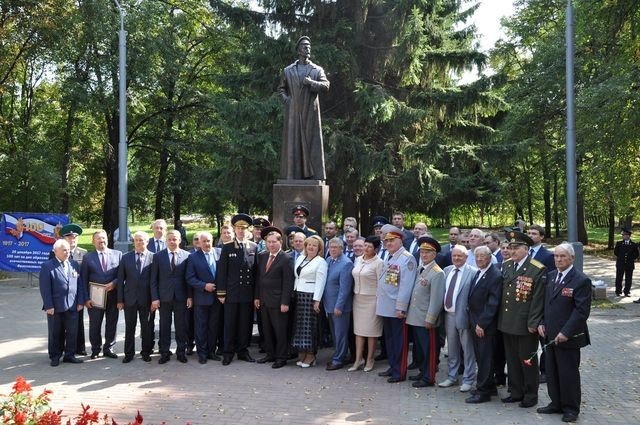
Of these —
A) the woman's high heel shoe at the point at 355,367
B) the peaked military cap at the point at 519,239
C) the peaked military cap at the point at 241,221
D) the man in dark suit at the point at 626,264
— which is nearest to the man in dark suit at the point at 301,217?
the peaked military cap at the point at 241,221

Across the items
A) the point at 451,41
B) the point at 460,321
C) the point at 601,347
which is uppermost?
the point at 451,41

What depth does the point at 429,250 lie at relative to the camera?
24.4 ft

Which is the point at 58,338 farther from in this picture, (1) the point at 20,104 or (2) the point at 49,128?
(1) the point at 20,104

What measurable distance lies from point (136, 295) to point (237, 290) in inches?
58.1

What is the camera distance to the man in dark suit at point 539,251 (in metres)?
7.50

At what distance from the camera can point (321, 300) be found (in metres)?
8.41

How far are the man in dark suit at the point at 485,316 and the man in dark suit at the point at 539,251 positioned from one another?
0.88 meters

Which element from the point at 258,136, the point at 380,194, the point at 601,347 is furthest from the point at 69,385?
the point at 380,194

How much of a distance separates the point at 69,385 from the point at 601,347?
318 inches

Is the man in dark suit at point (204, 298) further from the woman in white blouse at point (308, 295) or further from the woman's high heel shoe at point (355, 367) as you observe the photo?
the woman's high heel shoe at point (355, 367)

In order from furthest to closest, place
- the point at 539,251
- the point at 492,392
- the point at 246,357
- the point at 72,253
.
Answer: the point at 72,253 → the point at 246,357 → the point at 539,251 → the point at 492,392

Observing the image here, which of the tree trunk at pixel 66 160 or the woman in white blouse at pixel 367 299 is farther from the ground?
the tree trunk at pixel 66 160

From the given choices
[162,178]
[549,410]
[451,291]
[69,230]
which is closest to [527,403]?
[549,410]

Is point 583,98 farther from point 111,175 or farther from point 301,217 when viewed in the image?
point 111,175
